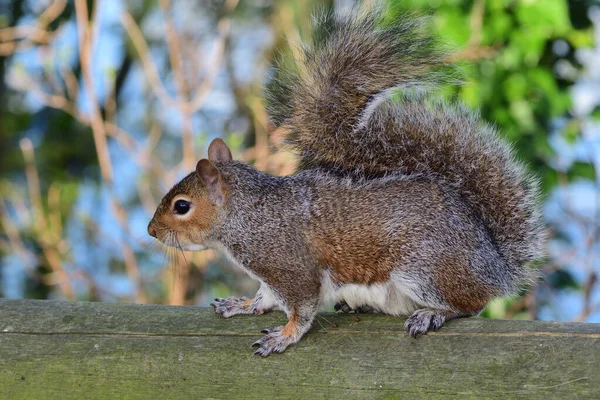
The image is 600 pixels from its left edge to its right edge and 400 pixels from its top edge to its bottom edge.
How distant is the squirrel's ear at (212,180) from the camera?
1.68m

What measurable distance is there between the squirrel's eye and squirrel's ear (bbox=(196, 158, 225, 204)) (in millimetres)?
57

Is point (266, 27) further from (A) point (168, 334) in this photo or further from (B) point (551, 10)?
(A) point (168, 334)

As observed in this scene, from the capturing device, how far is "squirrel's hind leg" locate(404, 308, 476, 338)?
1496 millimetres

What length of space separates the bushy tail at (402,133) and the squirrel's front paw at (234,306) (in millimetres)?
344

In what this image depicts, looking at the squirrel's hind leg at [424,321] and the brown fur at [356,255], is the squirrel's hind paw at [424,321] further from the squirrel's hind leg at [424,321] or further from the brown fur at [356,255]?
the brown fur at [356,255]

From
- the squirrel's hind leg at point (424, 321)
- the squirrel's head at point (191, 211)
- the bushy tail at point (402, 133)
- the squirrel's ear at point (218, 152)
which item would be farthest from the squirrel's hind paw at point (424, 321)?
the squirrel's ear at point (218, 152)

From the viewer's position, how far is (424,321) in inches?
59.9

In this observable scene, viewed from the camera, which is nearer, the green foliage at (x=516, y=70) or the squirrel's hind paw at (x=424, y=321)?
the squirrel's hind paw at (x=424, y=321)

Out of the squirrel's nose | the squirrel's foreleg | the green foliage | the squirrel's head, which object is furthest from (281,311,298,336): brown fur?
the green foliage

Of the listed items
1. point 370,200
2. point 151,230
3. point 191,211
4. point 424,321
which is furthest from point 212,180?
point 424,321

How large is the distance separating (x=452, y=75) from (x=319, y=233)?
0.46 metres

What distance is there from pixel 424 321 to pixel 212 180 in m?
0.54

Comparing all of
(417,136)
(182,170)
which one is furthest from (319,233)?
(182,170)

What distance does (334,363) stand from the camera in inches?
57.8
